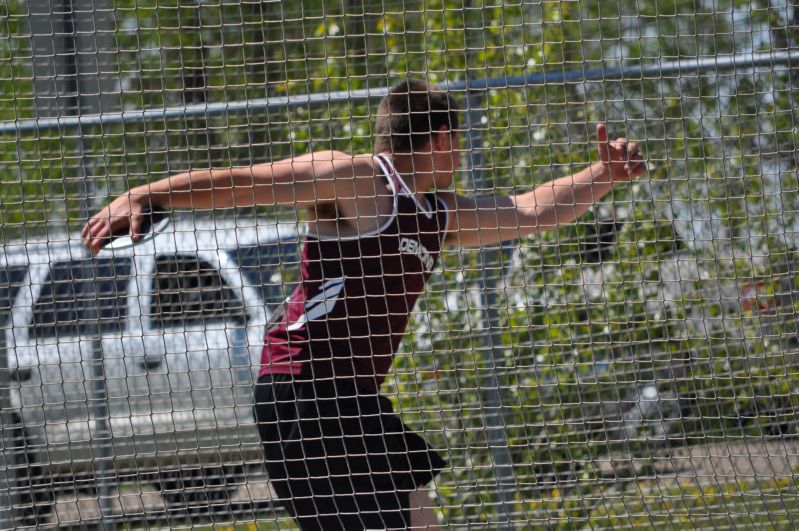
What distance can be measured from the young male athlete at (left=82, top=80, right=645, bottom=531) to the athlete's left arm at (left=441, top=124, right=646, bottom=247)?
0.04 m

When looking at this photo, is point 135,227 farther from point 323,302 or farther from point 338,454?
point 338,454

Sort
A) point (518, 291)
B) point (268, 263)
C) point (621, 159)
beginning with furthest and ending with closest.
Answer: point (268, 263) < point (518, 291) < point (621, 159)

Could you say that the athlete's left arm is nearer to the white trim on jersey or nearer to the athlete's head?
the athlete's head

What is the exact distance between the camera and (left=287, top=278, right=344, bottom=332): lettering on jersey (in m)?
2.90

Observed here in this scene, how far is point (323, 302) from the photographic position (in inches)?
114

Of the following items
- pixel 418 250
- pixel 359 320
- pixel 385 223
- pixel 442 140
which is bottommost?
pixel 359 320

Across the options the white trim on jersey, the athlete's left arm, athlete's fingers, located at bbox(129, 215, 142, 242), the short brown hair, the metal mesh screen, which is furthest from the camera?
the metal mesh screen

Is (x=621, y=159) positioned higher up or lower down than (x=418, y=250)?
higher up

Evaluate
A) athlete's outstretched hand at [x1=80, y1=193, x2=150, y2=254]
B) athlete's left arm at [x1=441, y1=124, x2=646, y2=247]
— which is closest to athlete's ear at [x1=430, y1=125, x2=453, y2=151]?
athlete's left arm at [x1=441, y1=124, x2=646, y2=247]

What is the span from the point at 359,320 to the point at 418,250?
0.91 ft

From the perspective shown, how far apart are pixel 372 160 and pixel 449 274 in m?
1.68

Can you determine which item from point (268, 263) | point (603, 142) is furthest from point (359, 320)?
point (268, 263)

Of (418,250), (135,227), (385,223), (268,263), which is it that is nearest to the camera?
(135,227)

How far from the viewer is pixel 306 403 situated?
289 cm
